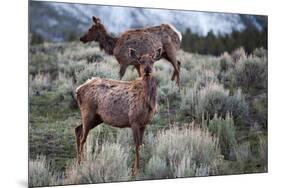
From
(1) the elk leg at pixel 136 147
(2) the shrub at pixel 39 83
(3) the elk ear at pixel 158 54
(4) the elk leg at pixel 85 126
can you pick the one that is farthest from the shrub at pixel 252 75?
(2) the shrub at pixel 39 83

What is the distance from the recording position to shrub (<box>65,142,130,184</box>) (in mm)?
6543

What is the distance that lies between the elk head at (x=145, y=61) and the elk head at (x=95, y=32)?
429mm

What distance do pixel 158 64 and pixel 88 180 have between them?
167 cm

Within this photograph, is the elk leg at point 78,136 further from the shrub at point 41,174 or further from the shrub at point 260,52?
the shrub at point 260,52

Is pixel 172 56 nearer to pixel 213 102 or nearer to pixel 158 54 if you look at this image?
pixel 158 54

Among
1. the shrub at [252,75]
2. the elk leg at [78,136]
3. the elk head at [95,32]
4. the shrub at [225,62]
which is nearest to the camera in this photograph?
the elk leg at [78,136]

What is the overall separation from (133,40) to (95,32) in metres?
0.50

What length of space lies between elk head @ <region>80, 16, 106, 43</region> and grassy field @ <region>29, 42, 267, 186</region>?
89 mm

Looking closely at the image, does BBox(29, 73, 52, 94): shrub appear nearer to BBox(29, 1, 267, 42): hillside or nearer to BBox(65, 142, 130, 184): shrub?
BBox(29, 1, 267, 42): hillside

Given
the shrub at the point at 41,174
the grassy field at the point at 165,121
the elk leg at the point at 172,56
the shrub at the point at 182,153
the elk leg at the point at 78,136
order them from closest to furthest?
1. the shrub at the point at 41,174
2. the grassy field at the point at 165,121
3. the elk leg at the point at 78,136
4. the shrub at the point at 182,153
5. the elk leg at the point at 172,56

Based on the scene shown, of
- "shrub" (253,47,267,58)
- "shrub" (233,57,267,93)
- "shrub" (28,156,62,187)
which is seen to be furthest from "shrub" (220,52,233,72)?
"shrub" (28,156,62,187)

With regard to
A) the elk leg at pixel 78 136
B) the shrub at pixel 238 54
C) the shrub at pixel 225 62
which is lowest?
the elk leg at pixel 78 136

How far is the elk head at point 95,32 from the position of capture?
263 inches

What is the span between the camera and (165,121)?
705cm
